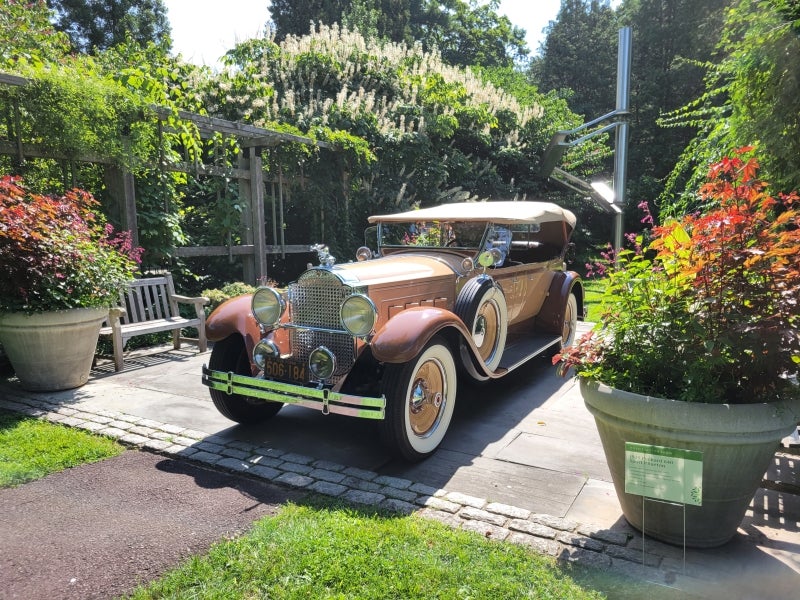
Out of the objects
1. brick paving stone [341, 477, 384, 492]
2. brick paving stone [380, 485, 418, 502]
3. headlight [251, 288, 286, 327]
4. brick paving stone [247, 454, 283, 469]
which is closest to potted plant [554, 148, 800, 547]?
brick paving stone [380, 485, 418, 502]

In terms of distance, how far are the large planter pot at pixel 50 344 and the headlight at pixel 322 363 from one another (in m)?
2.70

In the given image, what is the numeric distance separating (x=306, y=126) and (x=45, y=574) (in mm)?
9856

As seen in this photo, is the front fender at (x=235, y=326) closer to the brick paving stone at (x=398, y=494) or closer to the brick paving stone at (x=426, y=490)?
the brick paving stone at (x=398, y=494)

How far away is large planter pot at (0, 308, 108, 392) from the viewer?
16.2ft

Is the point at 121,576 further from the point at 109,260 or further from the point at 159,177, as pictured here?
the point at 159,177

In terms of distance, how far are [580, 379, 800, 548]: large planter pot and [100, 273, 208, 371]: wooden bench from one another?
17.1ft

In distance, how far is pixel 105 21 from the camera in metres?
24.4

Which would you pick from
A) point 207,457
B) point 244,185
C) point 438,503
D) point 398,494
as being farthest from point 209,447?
point 244,185

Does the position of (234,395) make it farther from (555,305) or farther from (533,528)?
(555,305)

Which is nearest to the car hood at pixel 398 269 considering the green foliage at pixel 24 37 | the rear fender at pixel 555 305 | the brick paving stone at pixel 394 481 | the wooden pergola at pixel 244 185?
the brick paving stone at pixel 394 481

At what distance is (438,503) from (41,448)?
112 inches

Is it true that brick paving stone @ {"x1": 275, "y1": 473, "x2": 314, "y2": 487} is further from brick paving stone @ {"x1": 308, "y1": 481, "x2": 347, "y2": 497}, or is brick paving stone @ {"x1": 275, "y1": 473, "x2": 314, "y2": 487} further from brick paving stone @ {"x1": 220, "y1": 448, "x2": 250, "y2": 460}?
brick paving stone @ {"x1": 220, "y1": 448, "x2": 250, "y2": 460}

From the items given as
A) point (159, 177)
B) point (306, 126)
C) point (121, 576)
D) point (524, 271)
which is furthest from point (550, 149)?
point (121, 576)

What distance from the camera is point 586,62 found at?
30.1 metres
